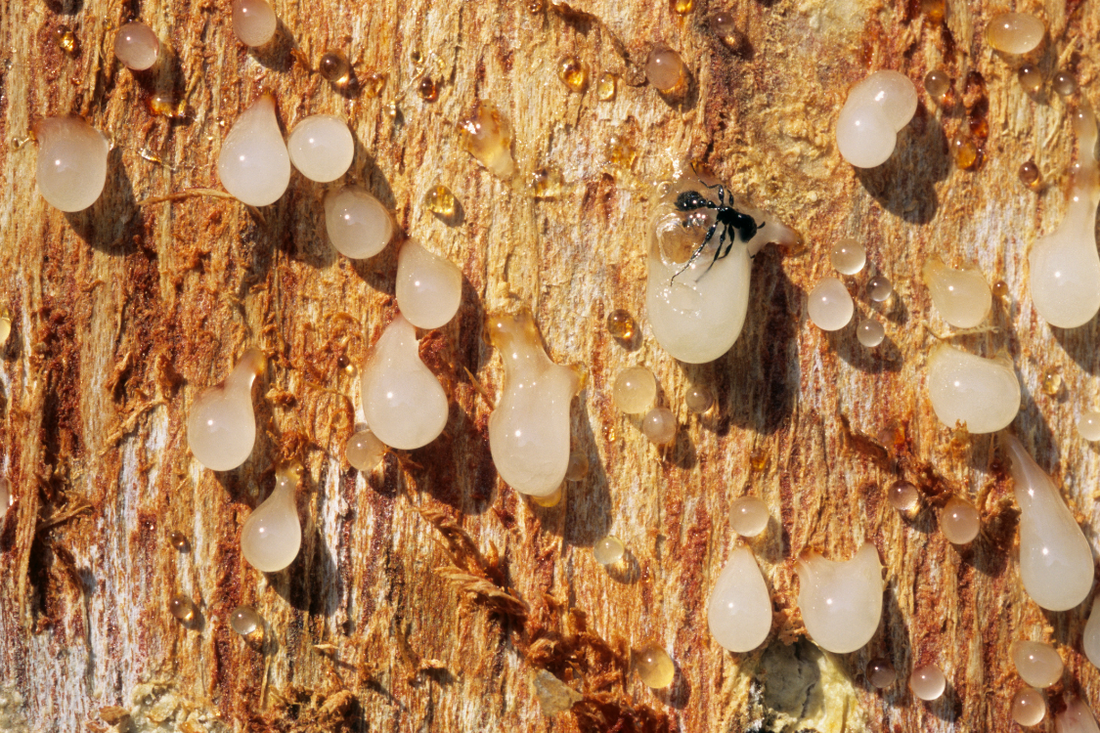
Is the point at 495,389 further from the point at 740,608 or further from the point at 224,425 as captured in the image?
the point at 740,608

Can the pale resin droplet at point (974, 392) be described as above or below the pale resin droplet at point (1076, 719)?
above

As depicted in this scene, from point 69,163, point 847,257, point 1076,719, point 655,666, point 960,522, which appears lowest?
point 1076,719

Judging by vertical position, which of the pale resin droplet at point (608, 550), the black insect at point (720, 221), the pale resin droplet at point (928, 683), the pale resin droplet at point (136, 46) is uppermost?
the pale resin droplet at point (136, 46)

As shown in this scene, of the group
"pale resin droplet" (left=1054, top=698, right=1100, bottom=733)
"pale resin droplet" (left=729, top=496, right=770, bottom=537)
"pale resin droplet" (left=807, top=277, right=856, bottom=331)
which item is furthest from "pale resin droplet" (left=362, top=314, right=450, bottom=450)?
A: "pale resin droplet" (left=1054, top=698, right=1100, bottom=733)

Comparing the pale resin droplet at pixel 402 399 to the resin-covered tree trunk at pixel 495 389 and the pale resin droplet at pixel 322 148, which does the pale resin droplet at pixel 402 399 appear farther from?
the pale resin droplet at pixel 322 148

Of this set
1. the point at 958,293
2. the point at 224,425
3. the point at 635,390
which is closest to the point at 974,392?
the point at 958,293

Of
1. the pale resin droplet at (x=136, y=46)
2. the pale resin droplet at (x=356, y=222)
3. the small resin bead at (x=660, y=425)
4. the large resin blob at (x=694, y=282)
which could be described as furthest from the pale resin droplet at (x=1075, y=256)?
the pale resin droplet at (x=136, y=46)

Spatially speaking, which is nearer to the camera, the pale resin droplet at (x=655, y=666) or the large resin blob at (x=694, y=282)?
the large resin blob at (x=694, y=282)
